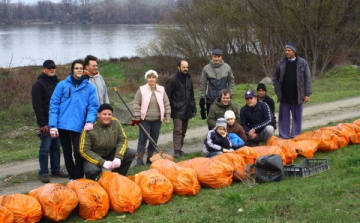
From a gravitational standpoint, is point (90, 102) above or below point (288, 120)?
above

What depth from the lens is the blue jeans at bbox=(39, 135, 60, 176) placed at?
25.3 feet

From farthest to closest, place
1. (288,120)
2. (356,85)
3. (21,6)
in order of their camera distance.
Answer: (21,6), (356,85), (288,120)

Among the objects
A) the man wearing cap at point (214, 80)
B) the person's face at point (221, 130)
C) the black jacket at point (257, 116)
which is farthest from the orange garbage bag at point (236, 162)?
the man wearing cap at point (214, 80)

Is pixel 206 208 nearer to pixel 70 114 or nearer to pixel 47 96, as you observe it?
pixel 70 114

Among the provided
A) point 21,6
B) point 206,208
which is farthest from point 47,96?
point 21,6

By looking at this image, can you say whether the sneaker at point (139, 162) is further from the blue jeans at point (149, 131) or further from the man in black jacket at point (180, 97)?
the man in black jacket at point (180, 97)

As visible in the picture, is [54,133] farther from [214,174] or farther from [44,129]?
[214,174]

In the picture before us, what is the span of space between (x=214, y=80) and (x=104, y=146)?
3.11 metres

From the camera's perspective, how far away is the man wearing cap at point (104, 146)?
21.7ft

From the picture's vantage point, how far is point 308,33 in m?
26.5

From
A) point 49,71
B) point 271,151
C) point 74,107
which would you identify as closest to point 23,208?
point 74,107

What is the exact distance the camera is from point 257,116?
29.7 feet

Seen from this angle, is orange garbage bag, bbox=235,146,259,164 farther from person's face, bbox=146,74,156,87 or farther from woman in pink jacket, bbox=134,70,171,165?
person's face, bbox=146,74,156,87

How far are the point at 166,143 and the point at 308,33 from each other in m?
18.2
